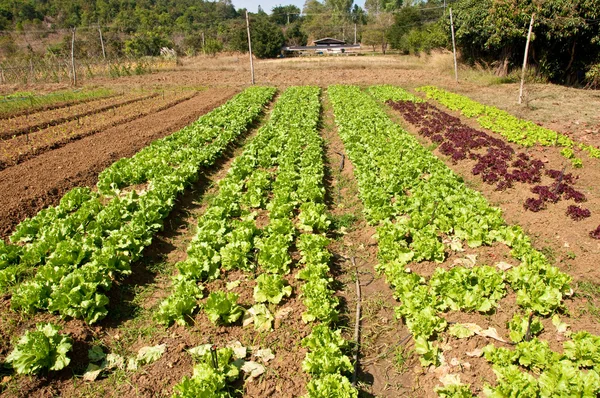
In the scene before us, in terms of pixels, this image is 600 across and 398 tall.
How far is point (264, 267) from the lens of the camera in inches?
241

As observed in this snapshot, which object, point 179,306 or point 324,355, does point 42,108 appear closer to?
point 179,306

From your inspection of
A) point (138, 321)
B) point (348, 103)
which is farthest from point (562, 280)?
point (348, 103)

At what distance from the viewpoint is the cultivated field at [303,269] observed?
431cm

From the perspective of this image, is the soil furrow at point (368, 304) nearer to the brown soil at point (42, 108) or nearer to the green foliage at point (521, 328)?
the green foliage at point (521, 328)

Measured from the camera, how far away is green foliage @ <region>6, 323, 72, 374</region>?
164 inches

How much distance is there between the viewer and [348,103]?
18.7 meters

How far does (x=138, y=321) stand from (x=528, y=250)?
19.4 ft

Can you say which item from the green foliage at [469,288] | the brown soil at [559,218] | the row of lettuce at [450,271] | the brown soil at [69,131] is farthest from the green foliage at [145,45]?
the green foliage at [469,288]

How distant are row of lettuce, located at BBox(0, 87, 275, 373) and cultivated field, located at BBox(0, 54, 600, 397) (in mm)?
32

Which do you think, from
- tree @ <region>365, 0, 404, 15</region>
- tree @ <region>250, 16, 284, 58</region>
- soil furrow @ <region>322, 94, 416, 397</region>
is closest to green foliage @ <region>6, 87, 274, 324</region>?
soil furrow @ <region>322, 94, 416, 397</region>

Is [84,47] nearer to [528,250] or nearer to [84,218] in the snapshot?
[84,218]

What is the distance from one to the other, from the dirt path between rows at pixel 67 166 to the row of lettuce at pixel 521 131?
12.0 metres

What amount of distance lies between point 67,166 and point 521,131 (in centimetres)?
1416

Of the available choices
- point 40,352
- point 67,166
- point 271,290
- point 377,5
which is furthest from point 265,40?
point 377,5
